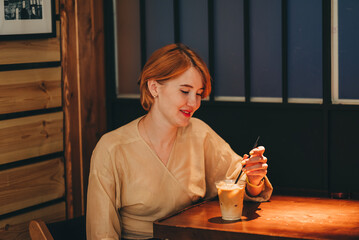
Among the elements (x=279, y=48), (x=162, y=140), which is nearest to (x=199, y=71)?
(x=162, y=140)

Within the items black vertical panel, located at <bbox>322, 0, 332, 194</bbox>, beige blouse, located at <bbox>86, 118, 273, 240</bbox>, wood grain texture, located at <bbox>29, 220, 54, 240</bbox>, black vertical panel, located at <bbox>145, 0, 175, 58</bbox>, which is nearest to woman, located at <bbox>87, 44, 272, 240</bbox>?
beige blouse, located at <bbox>86, 118, 273, 240</bbox>

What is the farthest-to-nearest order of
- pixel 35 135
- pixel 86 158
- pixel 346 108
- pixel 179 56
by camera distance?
pixel 86 158 < pixel 35 135 < pixel 346 108 < pixel 179 56

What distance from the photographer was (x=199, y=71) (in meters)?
3.09

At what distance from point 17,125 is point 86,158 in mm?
667

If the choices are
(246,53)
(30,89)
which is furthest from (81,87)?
(246,53)

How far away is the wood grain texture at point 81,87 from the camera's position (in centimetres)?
381

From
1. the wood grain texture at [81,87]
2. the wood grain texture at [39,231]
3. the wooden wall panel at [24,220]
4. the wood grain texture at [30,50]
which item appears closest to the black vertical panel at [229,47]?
the wood grain texture at [81,87]

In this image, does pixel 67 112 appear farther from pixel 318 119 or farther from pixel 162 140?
pixel 318 119

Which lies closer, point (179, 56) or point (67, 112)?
point (179, 56)

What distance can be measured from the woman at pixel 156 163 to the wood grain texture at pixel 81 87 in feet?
2.56

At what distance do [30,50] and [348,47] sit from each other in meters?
1.93

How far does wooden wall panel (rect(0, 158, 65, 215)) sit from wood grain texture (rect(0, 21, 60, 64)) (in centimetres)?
66

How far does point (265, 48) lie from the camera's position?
362cm

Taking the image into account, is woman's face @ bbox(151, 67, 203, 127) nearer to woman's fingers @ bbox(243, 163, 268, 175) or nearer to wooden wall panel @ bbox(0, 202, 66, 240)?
woman's fingers @ bbox(243, 163, 268, 175)
